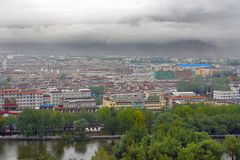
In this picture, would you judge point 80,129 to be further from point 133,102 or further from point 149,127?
point 133,102

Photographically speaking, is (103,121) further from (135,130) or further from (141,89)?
(141,89)

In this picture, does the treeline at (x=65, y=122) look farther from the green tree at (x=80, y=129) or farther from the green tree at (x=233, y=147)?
the green tree at (x=233, y=147)

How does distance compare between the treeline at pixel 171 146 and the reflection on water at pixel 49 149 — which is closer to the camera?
the treeline at pixel 171 146

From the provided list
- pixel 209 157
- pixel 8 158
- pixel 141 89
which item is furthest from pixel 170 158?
pixel 141 89

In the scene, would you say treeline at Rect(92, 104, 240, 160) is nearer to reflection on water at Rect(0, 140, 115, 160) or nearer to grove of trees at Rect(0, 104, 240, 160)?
grove of trees at Rect(0, 104, 240, 160)

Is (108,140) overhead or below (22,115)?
below

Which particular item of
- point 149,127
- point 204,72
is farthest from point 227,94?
point 204,72

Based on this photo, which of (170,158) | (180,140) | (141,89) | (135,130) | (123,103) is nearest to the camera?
(170,158)

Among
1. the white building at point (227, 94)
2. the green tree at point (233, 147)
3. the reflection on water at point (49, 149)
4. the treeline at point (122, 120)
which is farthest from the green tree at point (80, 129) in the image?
the white building at point (227, 94)
